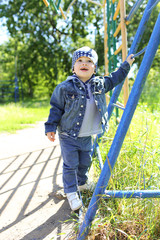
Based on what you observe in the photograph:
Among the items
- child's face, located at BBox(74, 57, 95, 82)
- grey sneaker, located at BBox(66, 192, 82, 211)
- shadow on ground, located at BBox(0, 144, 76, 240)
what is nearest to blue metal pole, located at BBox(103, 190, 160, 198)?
shadow on ground, located at BBox(0, 144, 76, 240)

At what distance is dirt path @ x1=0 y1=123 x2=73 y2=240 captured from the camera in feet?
5.13

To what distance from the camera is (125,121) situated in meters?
1.23

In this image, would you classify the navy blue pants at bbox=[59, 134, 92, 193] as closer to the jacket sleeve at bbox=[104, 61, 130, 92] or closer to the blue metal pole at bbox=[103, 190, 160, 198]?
the jacket sleeve at bbox=[104, 61, 130, 92]

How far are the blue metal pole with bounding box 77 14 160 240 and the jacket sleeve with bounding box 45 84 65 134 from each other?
0.66m

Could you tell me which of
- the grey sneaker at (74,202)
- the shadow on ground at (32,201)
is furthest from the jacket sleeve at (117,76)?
the shadow on ground at (32,201)

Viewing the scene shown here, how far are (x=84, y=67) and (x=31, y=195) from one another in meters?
1.15

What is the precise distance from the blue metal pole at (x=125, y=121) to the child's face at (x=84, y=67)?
26.4 inches

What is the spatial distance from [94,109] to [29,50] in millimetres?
14642

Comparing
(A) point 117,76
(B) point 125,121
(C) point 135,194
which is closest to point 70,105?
(A) point 117,76

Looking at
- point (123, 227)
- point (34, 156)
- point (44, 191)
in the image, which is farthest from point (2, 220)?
point (34, 156)

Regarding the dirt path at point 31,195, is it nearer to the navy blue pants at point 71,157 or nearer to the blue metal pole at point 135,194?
the navy blue pants at point 71,157

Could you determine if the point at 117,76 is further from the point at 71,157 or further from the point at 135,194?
the point at 135,194

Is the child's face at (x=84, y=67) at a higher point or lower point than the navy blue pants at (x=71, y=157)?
higher

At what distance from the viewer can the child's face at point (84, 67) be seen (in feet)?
5.99
